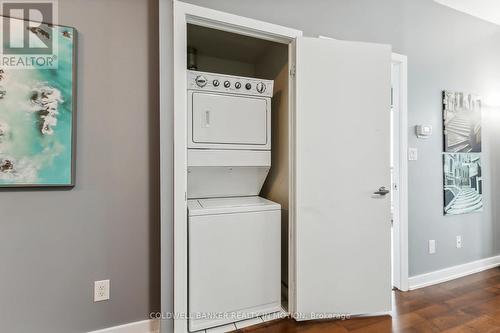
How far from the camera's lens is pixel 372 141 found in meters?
1.79

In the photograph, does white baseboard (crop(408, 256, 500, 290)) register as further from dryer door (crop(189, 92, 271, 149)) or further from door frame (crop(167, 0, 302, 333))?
door frame (crop(167, 0, 302, 333))

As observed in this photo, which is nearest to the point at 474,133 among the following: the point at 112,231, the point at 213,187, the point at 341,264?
the point at 341,264

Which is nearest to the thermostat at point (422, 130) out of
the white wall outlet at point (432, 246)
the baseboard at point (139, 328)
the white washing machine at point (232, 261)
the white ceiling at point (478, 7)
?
the white wall outlet at point (432, 246)

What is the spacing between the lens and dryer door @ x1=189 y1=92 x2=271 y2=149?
1.66 metres

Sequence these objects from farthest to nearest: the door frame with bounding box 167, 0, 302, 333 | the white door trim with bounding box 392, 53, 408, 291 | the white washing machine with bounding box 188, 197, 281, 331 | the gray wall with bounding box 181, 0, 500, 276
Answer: the white door trim with bounding box 392, 53, 408, 291 → the gray wall with bounding box 181, 0, 500, 276 → the white washing machine with bounding box 188, 197, 281, 331 → the door frame with bounding box 167, 0, 302, 333

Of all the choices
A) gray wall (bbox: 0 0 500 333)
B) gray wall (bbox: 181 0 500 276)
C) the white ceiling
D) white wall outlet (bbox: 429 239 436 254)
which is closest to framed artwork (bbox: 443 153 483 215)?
gray wall (bbox: 181 0 500 276)

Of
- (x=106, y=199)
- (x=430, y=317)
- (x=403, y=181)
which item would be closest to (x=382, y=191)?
(x=403, y=181)

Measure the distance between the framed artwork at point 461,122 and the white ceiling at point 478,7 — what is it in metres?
0.86

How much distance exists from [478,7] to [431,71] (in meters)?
0.87

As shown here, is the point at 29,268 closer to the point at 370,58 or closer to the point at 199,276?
the point at 199,276

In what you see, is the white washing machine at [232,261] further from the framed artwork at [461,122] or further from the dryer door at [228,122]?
the framed artwork at [461,122]

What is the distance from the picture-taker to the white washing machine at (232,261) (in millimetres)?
1576

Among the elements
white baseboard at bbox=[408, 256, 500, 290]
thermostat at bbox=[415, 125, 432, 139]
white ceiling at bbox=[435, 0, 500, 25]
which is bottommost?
white baseboard at bbox=[408, 256, 500, 290]

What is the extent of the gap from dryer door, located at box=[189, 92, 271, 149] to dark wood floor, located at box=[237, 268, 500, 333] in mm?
1321
